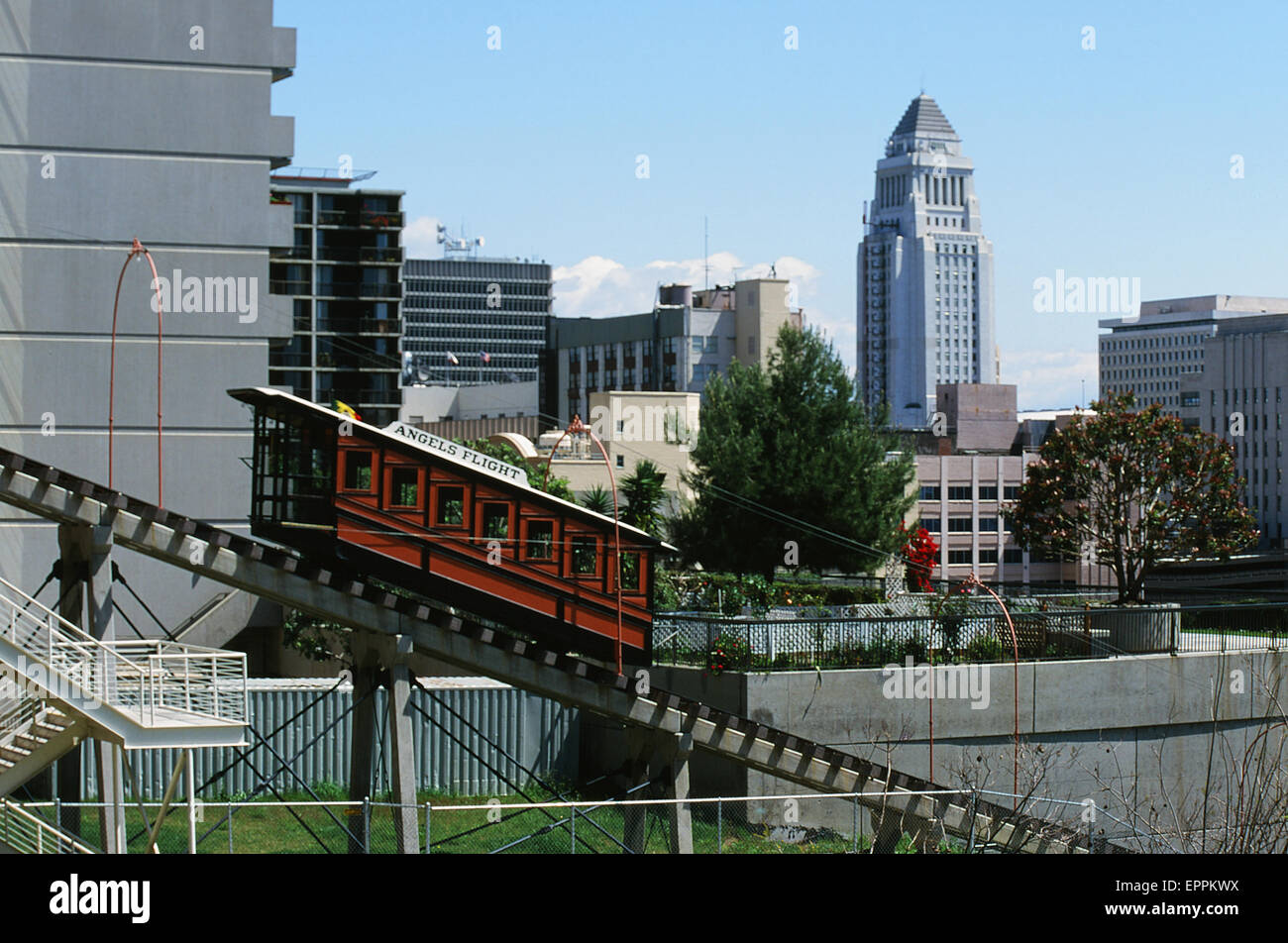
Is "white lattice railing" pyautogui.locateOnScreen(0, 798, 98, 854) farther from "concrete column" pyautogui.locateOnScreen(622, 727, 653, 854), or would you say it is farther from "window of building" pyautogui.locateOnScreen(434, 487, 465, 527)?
"concrete column" pyautogui.locateOnScreen(622, 727, 653, 854)

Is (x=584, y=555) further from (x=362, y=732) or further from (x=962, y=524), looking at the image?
(x=962, y=524)

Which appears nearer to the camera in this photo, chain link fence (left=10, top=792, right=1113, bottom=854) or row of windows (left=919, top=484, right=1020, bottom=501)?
chain link fence (left=10, top=792, right=1113, bottom=854)

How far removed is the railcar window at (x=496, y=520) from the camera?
2373 cm

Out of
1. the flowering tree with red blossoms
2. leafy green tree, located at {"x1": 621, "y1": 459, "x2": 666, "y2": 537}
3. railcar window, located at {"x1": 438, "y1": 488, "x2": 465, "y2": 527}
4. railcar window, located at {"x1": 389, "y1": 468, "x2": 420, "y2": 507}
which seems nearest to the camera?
railcar window, located at {"x1": 389, "y1": 468, "x2": 420, "y2": 507}

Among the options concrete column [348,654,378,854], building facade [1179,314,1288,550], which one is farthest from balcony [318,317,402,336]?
concrete column [348,654,378,854]

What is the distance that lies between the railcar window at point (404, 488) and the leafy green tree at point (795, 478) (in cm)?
2668

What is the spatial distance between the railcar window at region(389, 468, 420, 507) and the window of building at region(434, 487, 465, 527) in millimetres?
388

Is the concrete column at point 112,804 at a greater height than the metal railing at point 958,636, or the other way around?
the metal railing at point 958,636

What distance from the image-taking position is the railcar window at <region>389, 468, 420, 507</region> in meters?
23.3

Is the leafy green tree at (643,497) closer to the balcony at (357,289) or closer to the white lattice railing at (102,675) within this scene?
the white lattice railing at (102,675)

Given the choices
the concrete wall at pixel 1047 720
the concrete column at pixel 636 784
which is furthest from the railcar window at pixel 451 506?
the concrete wall at pixel 1047 720

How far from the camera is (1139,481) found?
53906 millimetres
